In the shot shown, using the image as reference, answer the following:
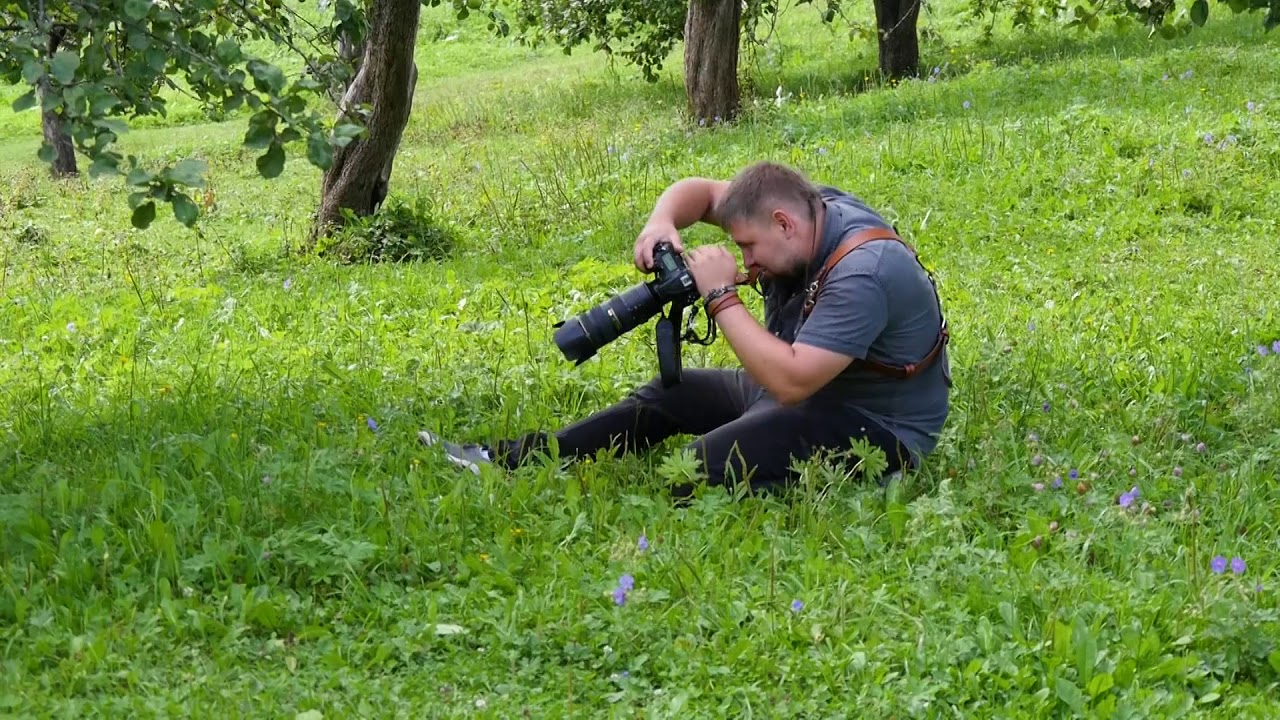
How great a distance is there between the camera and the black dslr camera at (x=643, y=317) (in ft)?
12.9

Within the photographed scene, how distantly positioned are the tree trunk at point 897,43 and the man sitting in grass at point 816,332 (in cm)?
1033

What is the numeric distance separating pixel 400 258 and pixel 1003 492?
16.4 feet

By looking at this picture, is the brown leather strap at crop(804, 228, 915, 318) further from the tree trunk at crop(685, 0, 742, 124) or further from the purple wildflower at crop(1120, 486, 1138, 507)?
the tree trunk at crop(685, 0, 742, 124)

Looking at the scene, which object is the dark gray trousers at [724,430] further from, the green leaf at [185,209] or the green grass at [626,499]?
the green leaf at [185,209]

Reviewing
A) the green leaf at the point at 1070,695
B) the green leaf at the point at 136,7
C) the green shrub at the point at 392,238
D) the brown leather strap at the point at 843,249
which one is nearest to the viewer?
the green leaf at the point at 1070,695

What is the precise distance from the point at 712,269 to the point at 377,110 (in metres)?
5.10

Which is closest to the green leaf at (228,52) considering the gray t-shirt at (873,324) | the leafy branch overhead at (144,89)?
the leafy branch overhead at (144,89)

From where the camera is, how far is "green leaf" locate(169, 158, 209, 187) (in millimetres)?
2822

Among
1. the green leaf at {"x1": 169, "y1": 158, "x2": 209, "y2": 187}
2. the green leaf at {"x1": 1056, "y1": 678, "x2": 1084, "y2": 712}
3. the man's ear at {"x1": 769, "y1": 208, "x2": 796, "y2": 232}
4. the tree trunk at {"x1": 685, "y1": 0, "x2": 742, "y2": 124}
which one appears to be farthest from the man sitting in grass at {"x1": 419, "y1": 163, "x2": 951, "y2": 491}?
the tree trunk at {"x1": 685, "y1": 0, "x2": 742, "y2": 124}

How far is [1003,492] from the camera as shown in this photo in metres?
3.82

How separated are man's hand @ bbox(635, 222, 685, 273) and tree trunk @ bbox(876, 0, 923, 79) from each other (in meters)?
10.3

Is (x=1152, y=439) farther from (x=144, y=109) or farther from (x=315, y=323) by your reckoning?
(x=315, y=323)

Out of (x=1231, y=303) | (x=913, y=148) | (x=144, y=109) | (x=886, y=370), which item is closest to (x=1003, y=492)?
(x=886, y=370)

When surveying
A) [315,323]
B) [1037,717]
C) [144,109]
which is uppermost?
[144,109]
